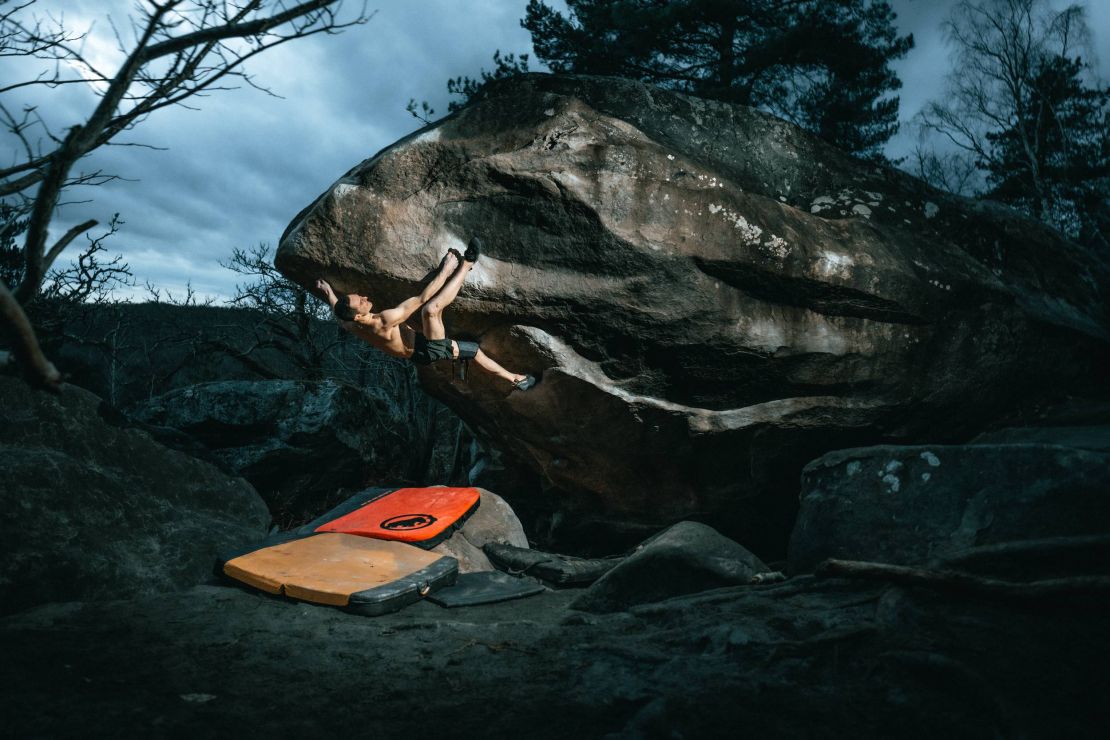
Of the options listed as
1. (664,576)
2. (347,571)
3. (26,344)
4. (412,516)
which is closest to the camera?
(26,344)

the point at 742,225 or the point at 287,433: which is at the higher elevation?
the point at 742,225

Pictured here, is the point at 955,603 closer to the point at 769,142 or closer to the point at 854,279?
the point at 854,279

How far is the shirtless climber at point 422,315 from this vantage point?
5695 mm

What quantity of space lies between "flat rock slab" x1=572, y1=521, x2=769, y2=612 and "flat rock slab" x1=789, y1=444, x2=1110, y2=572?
778mm

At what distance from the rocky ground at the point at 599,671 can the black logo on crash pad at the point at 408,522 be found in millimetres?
1643

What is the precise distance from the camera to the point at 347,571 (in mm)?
4770

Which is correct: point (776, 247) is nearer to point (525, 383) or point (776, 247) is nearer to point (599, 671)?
point (525, 383)

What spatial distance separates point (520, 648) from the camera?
11.7ft

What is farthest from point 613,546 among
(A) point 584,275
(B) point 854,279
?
(B) point 854,279

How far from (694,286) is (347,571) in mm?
3704

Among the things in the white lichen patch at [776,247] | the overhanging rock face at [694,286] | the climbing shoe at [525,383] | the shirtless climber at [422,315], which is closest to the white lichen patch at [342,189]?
the overhanging rock face at [694,286]

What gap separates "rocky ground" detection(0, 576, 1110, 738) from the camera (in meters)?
2.48

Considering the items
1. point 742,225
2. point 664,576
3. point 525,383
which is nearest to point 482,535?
point 525,383

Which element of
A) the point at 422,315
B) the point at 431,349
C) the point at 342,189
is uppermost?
the point at 342,189
